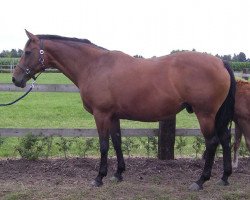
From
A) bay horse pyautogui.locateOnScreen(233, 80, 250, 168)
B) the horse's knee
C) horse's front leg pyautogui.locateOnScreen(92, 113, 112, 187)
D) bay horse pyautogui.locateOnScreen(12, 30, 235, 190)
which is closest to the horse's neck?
bay horse pyautogui.locateOnScreen(12, 30, 235, 190)

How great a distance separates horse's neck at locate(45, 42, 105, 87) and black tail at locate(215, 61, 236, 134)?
1972mm

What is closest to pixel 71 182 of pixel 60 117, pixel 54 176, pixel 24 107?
pixel 54 176

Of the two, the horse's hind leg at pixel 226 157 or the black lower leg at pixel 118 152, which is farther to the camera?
the black lower leg at pixel 118 152

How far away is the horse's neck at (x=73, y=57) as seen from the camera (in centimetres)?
603

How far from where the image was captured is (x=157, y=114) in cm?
571

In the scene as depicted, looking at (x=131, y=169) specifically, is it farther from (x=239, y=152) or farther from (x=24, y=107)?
(x=24, y=107)

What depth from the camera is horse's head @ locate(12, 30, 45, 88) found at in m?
5.87

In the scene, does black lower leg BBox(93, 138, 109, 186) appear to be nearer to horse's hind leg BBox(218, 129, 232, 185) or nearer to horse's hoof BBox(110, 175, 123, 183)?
horse's hoof BBox(110, 175, 123, 183)

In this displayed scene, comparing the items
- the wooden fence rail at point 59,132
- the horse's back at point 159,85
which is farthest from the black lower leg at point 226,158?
the wooden fence rail at point 59,132

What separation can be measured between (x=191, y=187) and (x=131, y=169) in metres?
1.36

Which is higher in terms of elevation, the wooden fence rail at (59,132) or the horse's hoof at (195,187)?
the wooden fence rail at (59,132)

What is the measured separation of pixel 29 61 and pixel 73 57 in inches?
25.8

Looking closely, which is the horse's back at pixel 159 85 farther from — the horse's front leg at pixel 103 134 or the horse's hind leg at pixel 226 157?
the horse's hind leg at pixel 226 157

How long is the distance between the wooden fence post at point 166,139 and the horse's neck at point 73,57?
1.93 meters
